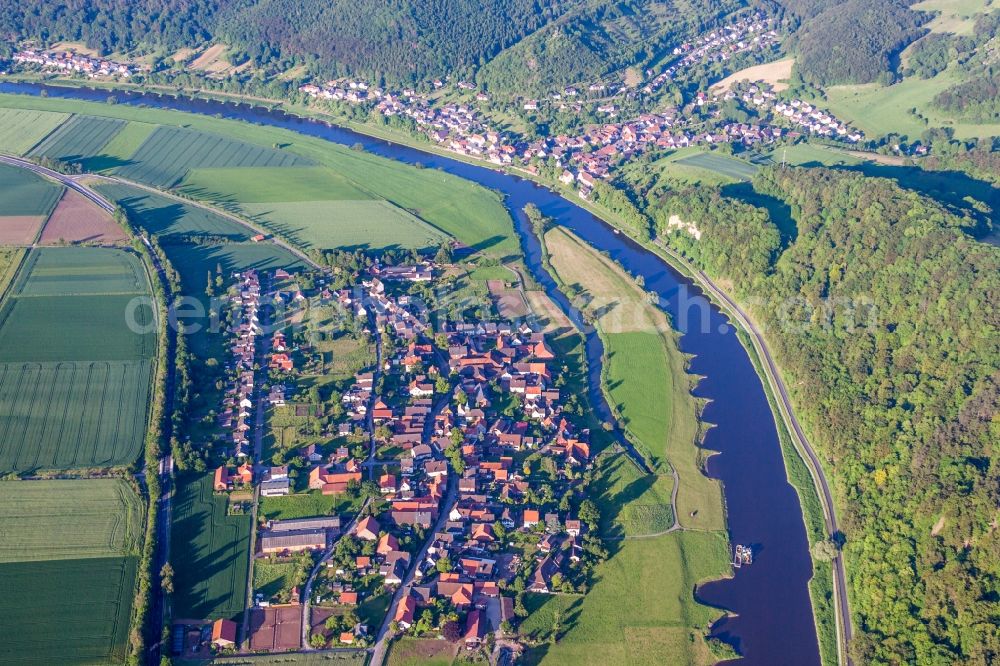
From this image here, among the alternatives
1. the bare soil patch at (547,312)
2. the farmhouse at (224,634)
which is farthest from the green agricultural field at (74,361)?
the bare soil patch at (547,312)

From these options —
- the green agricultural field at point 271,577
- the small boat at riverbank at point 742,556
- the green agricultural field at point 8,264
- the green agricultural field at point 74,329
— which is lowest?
the green agricultural field at point 271,577

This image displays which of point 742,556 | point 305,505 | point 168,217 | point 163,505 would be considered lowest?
point 742,556

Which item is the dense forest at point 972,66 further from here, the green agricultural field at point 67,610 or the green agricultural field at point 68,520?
the green agricultural field at point 67,610

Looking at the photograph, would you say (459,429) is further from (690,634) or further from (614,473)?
(690,634)

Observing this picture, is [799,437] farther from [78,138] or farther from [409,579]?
[78,138]

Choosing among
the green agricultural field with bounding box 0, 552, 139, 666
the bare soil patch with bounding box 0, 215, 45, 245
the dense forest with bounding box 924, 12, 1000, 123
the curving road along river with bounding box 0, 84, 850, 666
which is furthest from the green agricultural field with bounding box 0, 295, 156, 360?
the dense forest with bounding box 924, 12, 1000, 123

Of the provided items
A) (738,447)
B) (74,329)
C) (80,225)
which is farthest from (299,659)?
(80,225)
